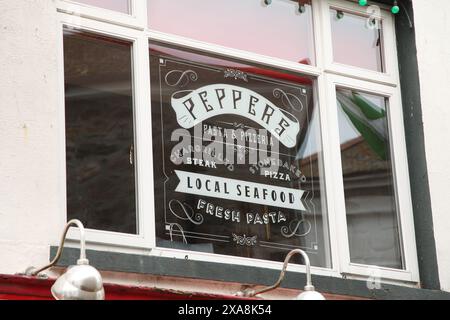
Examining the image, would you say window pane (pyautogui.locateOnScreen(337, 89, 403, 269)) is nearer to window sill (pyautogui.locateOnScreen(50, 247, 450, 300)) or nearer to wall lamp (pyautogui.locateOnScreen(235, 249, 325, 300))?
window sill (pyautogui.locateOnScreen(50, 247, 450, 300))

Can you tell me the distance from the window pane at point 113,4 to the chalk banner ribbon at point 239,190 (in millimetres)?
1163

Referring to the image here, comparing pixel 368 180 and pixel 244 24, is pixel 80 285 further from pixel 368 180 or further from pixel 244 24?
pixel 368 180

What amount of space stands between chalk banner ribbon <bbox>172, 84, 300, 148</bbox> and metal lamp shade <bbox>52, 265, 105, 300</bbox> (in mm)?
2220

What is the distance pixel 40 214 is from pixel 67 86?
0.96m

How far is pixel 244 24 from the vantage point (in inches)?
354

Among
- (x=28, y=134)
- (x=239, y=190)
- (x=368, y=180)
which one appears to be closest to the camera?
(x=28, y=134)

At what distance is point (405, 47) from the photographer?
9.58 metres

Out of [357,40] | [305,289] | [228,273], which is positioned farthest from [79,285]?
[357,40]

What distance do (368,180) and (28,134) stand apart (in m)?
2.80

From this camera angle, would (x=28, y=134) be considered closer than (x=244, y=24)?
Yes

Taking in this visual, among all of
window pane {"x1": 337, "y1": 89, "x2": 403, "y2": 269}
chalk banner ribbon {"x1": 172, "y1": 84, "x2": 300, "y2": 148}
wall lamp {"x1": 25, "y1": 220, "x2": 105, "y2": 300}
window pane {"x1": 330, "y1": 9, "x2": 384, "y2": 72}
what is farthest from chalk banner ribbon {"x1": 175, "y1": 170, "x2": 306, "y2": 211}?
wall lamp {"x1": 25, "y1": 220, "x2": 105, "y2": 300}

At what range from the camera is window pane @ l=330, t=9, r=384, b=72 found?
940 cm

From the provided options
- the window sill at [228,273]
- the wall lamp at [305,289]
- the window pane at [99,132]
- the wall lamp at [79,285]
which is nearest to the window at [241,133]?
the window pane at [99,132]
